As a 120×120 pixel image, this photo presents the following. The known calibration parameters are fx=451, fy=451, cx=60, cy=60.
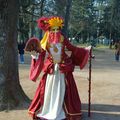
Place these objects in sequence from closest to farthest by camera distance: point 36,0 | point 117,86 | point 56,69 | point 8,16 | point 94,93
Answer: point 56,69
point 8,16
point 94,93
point 117,86
point 36,0

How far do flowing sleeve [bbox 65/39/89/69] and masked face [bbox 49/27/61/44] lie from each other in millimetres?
210

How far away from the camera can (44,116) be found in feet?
29.7

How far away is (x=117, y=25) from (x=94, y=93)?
63954 millimetres

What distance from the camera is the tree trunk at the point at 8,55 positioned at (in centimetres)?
1011

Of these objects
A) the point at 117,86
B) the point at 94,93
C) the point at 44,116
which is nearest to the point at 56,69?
the point at 44,116

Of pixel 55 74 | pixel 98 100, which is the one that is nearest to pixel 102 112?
Answer: pixel 98 100

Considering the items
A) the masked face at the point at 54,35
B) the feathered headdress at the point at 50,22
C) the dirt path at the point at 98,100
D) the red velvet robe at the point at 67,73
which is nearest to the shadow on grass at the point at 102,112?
the dirt path at the point at 98,100

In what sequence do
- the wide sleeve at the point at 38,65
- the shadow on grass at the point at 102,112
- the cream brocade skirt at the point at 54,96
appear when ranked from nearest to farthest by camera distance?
the cream brocade skirt at the point at 54,96 < the wide sleeve at the point at 38,65 < the shadow on grass at the point at 102,112

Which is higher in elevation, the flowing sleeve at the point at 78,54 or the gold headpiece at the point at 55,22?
the gold headpiece at the point at 55,22

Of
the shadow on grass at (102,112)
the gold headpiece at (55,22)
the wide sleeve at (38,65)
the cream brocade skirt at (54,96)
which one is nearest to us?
the cream brocade skirt at (54,96)

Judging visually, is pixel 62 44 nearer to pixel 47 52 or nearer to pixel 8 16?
pixel 47 52

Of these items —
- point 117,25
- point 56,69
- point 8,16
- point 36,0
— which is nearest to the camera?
point 56,69

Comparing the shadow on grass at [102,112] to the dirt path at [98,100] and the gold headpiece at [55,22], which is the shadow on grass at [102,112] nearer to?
the dirt path at [98,100]

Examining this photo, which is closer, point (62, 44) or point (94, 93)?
point (62, 44)
